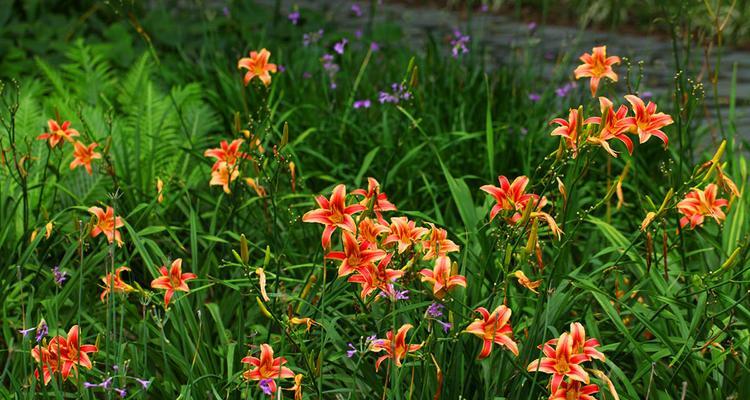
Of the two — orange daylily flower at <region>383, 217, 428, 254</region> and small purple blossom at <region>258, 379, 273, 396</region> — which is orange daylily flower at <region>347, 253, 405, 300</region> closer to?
orange daylily flower at <region>383, 217, 428, 254</region>

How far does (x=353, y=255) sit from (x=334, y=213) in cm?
9

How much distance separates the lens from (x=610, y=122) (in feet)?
6.06

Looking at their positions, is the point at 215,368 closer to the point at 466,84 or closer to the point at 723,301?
the point at 723,301

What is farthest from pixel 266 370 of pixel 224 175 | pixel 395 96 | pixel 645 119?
pixel 395 96

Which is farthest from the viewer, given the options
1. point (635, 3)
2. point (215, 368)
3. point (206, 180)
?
point (635, 3)

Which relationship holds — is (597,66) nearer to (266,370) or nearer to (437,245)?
(437,245)

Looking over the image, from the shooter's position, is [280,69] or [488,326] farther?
[280,69]

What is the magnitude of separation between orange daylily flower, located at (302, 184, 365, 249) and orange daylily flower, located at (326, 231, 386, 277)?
0.07 feet

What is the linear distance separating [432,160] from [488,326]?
1.58m

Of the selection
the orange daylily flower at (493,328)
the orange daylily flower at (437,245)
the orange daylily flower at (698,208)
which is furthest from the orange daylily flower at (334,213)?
the orange daylily flower at (698,208)

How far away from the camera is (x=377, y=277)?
1.78m

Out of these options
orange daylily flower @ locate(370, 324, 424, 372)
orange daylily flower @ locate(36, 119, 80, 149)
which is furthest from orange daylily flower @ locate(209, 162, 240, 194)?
orange daylily flower @ locate(370, 324, 424, 372)

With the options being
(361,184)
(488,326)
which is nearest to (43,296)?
(361,184)

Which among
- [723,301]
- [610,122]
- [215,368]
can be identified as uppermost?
[610,122]
